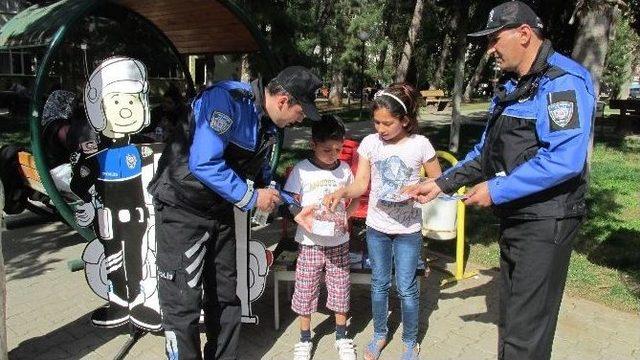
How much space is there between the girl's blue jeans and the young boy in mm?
209

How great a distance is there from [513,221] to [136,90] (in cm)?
239

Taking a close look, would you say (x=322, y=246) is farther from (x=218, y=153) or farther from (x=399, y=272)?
(x=218, y=153)

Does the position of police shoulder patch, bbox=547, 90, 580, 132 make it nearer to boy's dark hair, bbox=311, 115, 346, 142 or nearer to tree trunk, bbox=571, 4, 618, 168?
boy's dark hair, bbox=311, 115, 346, 142

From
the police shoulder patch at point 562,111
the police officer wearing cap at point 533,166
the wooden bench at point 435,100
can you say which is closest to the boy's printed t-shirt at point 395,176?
the police officer wearing cap at point 533,166

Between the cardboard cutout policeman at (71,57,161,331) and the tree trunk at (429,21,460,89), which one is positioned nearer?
the cardboard cutout policeman at (71,57,161,331)

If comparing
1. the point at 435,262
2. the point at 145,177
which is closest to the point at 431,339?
the point at 435,262

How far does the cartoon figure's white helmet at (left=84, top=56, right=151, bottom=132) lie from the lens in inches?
130

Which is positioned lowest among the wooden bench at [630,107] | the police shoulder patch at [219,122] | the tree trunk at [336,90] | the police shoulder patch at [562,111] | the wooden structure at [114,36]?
the tree trunk at [336,90]

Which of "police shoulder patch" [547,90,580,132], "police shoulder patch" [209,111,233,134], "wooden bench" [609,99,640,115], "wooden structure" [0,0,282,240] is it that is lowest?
"wooden bench" [609,99,640,115]

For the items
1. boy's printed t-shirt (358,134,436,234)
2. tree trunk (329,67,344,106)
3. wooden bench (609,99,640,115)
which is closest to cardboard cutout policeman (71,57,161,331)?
boy's printed t-shirt (358,134,436,234)

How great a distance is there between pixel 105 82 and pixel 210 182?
1257 mm

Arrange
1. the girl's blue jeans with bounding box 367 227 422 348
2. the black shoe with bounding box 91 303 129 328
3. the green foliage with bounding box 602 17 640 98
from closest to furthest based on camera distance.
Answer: the girl's blue jeans with bounding box 367 227 422 348, the black shoe with bounding box 91 303 129 328, the green foliage with bounding box 602 17 640 98

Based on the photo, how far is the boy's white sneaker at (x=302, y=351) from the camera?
340 centimetres

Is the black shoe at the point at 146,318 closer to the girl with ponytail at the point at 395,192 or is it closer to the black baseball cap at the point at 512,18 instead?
the girl with ponytail at the point at 395,192
